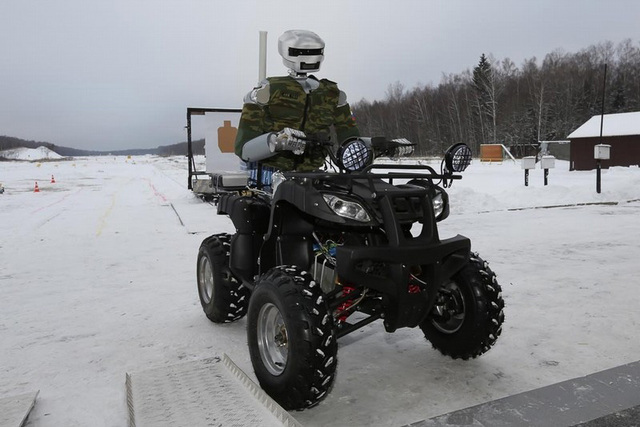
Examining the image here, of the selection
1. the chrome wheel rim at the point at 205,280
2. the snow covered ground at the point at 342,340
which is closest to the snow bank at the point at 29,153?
the snow covered ground at the point at 342,340

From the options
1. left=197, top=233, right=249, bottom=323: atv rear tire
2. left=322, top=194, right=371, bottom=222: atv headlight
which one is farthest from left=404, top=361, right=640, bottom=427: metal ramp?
left=197, top=233, right=249, bottom=323: atv rear tire

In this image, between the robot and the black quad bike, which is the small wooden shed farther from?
the black quad bike

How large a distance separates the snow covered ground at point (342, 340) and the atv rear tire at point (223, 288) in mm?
150

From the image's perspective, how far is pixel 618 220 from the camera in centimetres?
916

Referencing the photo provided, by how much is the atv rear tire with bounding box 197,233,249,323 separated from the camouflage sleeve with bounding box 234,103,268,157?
865 mm

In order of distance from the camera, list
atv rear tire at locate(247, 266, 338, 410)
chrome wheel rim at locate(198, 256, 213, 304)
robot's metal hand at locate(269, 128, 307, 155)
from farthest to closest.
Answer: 1. chrome wheel rim at locate(198, 256, 213, 304)
2. robot's metal hand at locate(269, 128, 307, 155)
3. atv rear tire at locate(247, 266, 338, 410)

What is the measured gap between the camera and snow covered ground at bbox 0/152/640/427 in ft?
9.49

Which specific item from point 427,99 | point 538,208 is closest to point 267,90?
point 538,208

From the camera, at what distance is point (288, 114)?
3623 mm

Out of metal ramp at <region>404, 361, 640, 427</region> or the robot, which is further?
the robot

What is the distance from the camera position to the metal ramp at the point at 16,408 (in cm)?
248

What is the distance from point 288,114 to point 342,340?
69.9 inches

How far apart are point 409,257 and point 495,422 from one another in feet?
3.16

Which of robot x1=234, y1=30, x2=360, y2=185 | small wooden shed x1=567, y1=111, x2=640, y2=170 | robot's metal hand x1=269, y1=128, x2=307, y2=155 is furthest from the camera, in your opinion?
small wooden shed x1=567, y1=111, x2=640, y2=170
